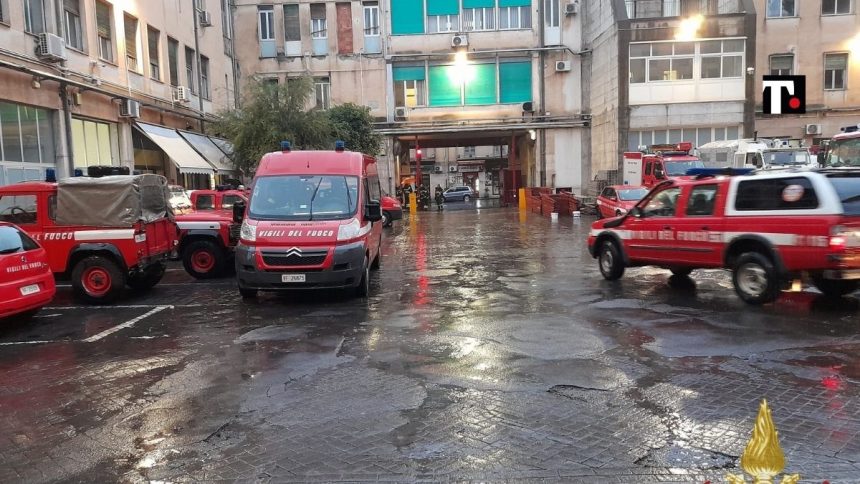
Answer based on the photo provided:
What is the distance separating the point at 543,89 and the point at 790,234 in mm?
29866

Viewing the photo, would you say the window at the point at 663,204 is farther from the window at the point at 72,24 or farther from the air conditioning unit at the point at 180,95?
the air conditioning unit at the point at 180,95

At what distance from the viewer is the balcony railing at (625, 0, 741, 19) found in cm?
3378

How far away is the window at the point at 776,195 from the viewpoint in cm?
839

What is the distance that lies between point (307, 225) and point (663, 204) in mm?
6051

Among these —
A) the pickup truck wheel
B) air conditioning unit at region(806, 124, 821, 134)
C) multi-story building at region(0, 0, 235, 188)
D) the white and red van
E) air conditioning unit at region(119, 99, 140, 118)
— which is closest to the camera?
the pickup truck wheel

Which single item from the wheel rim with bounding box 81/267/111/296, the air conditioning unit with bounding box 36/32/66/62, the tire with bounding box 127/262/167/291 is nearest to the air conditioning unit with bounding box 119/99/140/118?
the air conditioning unit with bounding box 36/32/66/62

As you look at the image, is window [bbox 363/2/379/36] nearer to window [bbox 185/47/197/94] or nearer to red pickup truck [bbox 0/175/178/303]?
window [bbox 185/47/197/94]

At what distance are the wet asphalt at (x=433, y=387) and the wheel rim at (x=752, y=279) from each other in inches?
10.9

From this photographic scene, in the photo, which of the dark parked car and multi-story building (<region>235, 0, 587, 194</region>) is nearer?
multi-story building (<region>235, 0, 587, 194</region>)

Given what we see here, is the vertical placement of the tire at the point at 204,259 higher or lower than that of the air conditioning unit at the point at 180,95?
Result: lower

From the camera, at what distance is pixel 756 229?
29.2 ft

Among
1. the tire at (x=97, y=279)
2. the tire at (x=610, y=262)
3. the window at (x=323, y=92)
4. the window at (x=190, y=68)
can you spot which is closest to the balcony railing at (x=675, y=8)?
the window at (x=323, y=92)

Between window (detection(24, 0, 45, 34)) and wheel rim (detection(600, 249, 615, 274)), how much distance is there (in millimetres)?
16476

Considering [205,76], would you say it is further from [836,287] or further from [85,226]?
[836,287]
